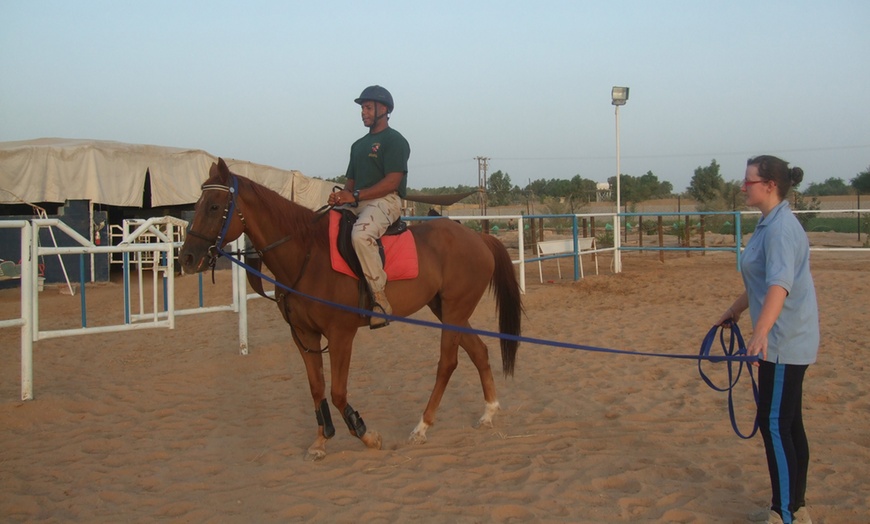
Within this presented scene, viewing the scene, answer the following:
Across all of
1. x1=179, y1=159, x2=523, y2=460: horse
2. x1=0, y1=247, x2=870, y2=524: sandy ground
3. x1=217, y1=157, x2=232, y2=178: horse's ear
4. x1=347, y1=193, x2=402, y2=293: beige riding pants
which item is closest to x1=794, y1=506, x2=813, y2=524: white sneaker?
x1=0, y1=247, x2=870, y2=524: sandy ground

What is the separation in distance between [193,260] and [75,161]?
541 inches

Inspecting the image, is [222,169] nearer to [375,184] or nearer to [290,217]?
[290,217]

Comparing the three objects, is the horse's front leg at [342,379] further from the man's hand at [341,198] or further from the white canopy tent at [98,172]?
the white canopy tent at [98,172]

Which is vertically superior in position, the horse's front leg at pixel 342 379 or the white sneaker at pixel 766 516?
the horse's front leg at pixel 342 379

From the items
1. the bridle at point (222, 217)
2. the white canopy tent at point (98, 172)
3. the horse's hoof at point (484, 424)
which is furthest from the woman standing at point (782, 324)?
the white canopy tent at point (98, 172)

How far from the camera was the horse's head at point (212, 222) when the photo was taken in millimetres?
3928

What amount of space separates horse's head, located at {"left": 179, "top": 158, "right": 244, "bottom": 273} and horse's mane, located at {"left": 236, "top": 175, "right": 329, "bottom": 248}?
183mm

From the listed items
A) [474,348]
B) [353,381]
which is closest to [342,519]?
[474,348]

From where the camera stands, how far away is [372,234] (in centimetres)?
432

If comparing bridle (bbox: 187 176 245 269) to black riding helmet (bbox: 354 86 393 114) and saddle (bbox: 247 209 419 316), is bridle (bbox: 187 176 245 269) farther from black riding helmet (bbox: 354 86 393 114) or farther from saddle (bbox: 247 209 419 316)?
black riding helmet (bbox: 354 86 393 114)

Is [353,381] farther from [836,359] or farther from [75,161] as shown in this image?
[75,161]

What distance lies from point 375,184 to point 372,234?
1.54 ft

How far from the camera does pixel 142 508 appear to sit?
3525 mm

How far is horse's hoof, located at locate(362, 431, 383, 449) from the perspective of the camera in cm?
442
